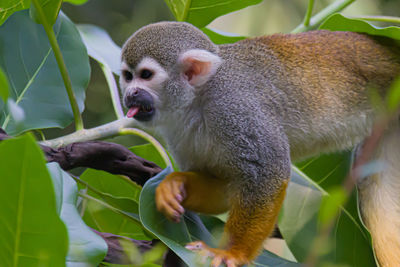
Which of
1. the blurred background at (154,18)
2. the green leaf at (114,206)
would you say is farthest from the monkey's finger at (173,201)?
the blurred background at (154,18)

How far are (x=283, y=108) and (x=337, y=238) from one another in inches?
22.1

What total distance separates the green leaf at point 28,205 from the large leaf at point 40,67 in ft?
3.42

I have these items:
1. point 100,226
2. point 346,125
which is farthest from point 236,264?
point 346,125

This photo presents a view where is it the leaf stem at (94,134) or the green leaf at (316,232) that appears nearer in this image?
the leaf stem at (94,134)

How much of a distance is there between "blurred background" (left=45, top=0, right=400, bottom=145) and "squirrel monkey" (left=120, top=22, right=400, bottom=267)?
1943mm

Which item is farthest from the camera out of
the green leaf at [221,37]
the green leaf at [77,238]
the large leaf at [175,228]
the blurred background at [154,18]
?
the blurred background at [154,18]

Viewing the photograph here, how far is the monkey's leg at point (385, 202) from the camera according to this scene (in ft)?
6.66

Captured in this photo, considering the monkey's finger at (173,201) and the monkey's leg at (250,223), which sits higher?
the monkey's finger at (173,201)

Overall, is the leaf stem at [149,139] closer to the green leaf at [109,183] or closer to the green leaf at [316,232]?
the green leaf at [109,183]

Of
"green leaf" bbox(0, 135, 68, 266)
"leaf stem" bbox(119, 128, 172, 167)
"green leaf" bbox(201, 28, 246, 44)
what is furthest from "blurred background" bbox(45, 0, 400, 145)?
"green leaf" bbox(0, 135, 68, 266)

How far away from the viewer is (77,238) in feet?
3.69

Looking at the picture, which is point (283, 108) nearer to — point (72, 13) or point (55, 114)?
point (55, 114)

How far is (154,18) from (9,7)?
10.1ft

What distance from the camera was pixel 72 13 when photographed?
4762 mm
